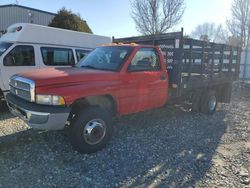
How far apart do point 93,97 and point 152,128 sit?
85.2 inches

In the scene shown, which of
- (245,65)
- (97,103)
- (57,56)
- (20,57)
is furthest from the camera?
(245,65)

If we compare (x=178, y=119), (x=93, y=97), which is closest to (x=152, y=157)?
(x=93, y=97)

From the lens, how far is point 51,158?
4.68m

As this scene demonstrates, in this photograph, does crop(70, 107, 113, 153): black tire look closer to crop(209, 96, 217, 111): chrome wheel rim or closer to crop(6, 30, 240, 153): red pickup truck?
crop(6, 30, 240, 153): red pickup truck

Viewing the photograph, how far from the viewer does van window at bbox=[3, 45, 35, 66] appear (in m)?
7.71

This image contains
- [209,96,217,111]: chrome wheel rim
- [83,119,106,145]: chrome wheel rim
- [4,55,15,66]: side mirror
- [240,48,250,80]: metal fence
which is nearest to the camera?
[83,119,106,145]: chrome wheel rim

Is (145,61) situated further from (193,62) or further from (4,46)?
(4,46)

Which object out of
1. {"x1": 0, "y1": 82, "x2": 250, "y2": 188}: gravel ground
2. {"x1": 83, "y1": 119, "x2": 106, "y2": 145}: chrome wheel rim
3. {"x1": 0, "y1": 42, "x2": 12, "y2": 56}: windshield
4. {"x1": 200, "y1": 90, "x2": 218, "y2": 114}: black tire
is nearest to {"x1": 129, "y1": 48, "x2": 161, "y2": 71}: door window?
{"x1": 83, "y1": 119, "x2": 106, "y2": 145}: chrome wheel rim

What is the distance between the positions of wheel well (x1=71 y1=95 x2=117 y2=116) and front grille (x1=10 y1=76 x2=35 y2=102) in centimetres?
72

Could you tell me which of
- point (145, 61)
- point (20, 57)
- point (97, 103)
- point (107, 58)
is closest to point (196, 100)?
point (145, 61)

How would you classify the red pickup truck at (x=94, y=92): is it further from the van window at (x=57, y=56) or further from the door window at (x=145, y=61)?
the van window at (x=57, y=56)

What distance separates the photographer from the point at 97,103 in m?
5.14

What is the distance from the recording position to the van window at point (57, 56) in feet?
28.0

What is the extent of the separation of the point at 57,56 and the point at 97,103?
441cm
